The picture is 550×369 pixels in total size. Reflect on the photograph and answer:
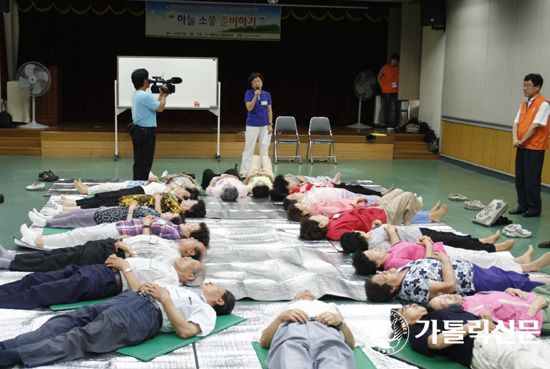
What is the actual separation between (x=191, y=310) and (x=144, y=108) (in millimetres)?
3877

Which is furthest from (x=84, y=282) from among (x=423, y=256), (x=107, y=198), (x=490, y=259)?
(x=490, y=259)

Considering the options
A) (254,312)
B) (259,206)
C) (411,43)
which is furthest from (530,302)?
(411,43)

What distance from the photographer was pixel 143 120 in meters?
6.43

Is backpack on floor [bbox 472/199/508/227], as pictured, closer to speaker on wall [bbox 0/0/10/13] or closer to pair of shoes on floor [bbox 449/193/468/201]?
pair of shoes on floor [bbox 449/193/468/201]

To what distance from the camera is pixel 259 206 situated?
6.18 m

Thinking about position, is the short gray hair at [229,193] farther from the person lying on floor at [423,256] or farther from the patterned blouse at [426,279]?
the patterned blouse at [426,279]

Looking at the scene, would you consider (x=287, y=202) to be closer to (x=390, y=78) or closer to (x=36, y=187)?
(x=36, y=187)

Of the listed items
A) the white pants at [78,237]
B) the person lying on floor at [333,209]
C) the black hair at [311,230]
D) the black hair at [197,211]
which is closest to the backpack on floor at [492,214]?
the person lying on floor at [333,209]

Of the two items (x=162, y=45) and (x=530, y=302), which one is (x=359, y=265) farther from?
(x=162, y=45)

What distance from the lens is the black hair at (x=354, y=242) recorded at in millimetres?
4371

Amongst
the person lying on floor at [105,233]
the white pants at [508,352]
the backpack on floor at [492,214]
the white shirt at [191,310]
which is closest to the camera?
the white pants at [508,352]

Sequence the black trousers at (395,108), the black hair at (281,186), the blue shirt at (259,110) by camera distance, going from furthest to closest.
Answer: the black trousers at (395,108), the blue shirt at (259,110), the black hair at (281,186)

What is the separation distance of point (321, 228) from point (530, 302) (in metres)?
2.07

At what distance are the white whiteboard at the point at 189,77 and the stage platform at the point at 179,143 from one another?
2.66ft
